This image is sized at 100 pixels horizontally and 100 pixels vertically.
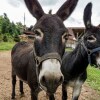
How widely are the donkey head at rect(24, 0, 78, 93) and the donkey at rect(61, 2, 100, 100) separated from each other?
5.22ft

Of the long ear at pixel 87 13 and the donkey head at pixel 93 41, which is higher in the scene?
the long ear at pixel 87 13

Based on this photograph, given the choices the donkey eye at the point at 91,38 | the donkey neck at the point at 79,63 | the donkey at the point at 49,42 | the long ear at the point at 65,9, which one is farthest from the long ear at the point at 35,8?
the donkey neck at the point at 79,63

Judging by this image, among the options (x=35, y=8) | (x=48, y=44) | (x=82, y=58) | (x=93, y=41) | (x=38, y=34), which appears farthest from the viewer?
(x=82, y=58)

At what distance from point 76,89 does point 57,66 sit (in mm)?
2672

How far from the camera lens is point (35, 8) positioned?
13.6 feet

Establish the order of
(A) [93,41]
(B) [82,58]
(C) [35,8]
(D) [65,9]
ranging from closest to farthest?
1. (C) [35,8]
2. (D) [65,9]
3. (A) [93,41]
4. (B) [82,58]

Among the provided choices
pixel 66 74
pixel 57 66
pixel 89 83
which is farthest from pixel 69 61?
pixel 89 83

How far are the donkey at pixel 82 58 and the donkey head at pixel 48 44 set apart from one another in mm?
1591

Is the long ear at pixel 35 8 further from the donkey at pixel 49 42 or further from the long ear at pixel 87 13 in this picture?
the long ear at pixel 87 13

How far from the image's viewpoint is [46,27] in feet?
12.4

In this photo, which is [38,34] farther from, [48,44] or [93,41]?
[93,41]

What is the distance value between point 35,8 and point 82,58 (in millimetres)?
2173

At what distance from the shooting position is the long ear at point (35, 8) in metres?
4.13

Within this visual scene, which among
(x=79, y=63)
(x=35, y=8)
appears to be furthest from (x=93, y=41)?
(x=35, y=8)
